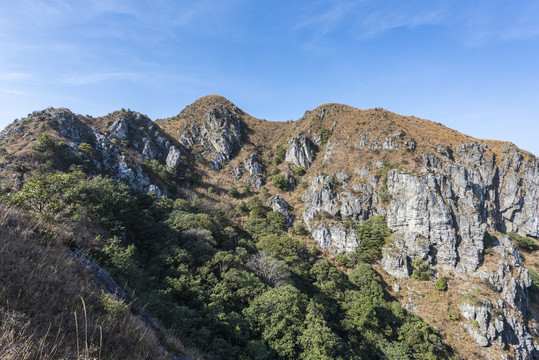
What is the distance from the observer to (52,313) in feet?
11.4

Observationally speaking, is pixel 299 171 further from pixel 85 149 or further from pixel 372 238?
pixel 85 149

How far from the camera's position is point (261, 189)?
53875 millimetres

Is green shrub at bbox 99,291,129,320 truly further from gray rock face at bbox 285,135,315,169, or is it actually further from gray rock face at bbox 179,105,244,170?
gray rock face at bbox 179,105,244,170

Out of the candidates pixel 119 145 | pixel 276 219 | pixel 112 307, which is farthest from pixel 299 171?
pixel 112 307

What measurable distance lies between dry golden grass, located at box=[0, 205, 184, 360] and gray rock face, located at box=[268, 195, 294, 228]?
42.4m

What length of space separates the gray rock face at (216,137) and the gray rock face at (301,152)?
691 inches

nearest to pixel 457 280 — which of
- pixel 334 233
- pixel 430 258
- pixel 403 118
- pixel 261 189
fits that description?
pixel 430 258

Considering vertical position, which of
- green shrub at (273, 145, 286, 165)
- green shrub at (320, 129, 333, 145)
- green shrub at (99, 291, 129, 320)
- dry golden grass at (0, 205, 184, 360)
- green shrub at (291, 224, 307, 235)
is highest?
green shrub at (320, 129, 333, 145)

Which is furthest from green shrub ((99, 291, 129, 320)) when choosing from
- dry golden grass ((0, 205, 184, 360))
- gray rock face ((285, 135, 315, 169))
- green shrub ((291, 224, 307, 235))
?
gray rock face ((285, 135, 315, 169))

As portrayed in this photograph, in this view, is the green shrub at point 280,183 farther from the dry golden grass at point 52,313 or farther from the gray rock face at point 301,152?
the dry golden grass at point 52,313

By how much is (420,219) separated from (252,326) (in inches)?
1350

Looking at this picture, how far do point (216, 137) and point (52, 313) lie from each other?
6627 cm

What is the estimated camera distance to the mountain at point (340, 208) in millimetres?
23906

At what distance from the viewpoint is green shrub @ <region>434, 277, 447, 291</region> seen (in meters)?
30.5
